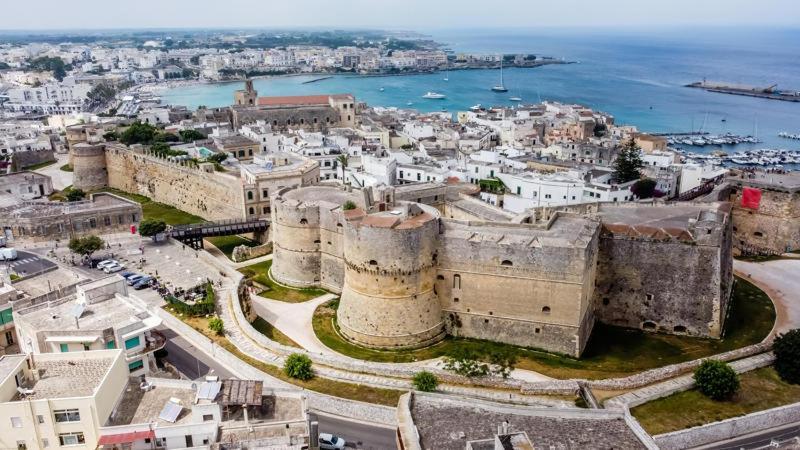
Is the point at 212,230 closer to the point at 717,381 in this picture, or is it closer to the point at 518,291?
the point at 518,291

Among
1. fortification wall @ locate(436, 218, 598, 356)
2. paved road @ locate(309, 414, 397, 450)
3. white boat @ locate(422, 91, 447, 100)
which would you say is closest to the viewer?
paved road @ locate(309, 414, 397, 450)

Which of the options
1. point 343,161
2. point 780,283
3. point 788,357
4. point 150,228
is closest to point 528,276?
point 788,357

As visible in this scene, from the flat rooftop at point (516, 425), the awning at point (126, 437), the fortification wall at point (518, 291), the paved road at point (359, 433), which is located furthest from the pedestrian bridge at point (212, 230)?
the flat rooftop at point (516, 425)

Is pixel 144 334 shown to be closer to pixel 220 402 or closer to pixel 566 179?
pixel 220 402

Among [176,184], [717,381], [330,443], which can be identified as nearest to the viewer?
[330,443]

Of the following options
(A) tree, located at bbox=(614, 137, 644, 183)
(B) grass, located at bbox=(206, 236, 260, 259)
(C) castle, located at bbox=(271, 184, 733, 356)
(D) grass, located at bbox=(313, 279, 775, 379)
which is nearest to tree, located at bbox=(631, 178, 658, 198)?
(A) tree, located at bbox=(614, 137, 644, 183)

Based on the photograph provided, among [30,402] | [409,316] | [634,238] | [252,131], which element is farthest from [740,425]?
[252,131]

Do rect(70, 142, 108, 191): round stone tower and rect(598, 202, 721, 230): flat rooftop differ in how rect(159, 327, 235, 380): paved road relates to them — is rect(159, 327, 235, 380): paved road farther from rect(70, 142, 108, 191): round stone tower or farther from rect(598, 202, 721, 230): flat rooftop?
rect(70, 142, 108, 191): round stone tower
